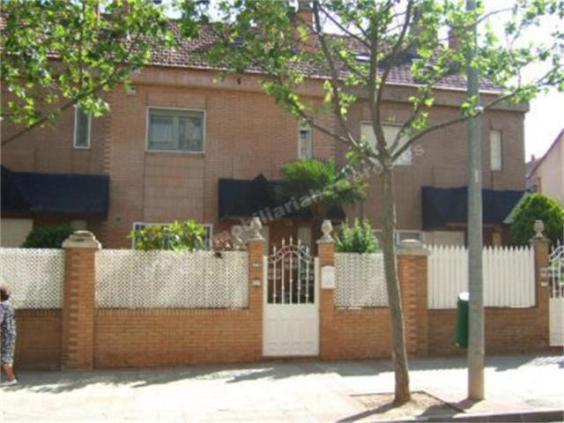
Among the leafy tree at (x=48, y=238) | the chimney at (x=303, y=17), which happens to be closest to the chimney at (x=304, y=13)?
the chimney at (x=303, y=17)

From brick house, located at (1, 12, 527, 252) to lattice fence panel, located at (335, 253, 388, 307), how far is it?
4.44 m

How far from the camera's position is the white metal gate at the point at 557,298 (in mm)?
13000

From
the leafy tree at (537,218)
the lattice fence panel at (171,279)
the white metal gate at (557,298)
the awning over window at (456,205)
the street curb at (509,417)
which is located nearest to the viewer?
the street curb at (509,417)

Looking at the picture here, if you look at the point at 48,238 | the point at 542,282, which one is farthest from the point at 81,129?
the point at 542,282

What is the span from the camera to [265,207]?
16.7 meters

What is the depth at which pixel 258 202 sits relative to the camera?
54.6 ft

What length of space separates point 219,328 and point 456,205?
9.11 m

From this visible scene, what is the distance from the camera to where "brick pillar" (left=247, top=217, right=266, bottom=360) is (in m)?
11.6

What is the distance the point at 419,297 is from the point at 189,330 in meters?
4.22

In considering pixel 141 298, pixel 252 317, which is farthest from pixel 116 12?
pixel 252 317

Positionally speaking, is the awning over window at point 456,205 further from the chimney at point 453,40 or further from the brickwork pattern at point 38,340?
the brickwork pattern at point 38,340

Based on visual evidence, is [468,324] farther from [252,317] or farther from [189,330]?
[189,330]

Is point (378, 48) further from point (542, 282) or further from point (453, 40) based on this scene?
point (542, 282)

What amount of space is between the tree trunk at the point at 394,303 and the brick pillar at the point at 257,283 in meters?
3.25
